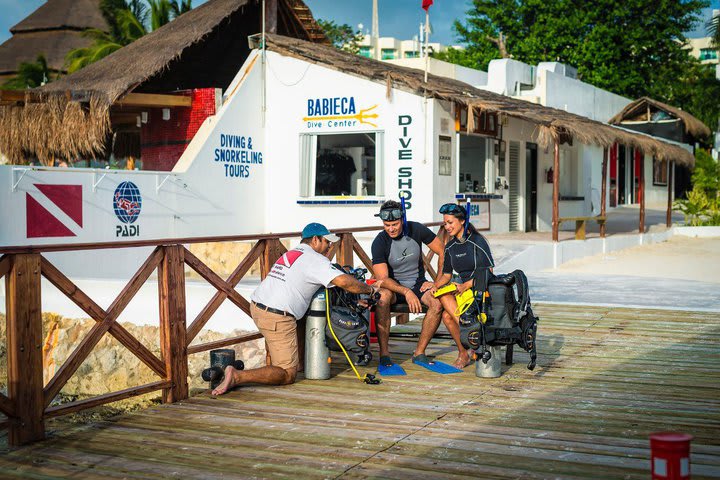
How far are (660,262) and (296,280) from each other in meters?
12.9

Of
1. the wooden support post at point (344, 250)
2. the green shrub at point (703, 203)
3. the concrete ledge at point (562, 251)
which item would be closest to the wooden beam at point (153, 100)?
the concrete ledge at point (562, 251)

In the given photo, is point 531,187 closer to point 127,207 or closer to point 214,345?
point 127,207

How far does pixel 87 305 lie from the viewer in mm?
5715

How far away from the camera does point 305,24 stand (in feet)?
71.4

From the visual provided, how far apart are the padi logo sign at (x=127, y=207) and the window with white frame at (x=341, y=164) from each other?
4.07 metres

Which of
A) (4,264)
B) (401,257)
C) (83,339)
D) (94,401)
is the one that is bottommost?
(94,401)

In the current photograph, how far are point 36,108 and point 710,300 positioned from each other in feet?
41.9

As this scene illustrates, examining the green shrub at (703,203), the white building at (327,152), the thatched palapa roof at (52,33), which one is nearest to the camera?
the white building at (327,152)

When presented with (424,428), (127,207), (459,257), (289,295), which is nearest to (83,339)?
(289,295)

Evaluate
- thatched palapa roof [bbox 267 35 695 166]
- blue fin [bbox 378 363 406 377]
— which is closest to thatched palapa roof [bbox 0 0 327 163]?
thatched palapa roof [bbox 267 35 695 166]

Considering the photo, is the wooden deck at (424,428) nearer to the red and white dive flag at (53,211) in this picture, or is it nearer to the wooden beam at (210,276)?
the wooden beam at (210,276)

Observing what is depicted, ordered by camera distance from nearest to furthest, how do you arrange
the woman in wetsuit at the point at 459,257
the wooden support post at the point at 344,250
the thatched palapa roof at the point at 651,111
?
the woman in wetsuit at the point at 459,257, the wooden support post at the point at 344,250, the thatched palapa roof at the point at 651,111

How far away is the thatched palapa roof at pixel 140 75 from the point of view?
659 inches

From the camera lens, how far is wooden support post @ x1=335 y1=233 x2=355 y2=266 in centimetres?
870
